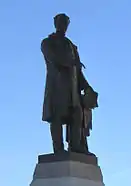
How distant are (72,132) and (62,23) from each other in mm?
2320

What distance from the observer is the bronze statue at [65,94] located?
1209cm

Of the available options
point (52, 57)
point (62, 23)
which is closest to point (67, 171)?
point (52, 57)

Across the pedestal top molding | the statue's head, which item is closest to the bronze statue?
the statue's head

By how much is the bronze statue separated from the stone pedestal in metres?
0.26

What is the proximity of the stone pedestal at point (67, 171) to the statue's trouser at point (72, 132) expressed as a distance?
29 centimetres

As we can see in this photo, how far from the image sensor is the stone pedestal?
37.5 ft

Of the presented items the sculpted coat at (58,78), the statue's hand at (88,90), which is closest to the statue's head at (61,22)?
the sculpted coat at (58,78)

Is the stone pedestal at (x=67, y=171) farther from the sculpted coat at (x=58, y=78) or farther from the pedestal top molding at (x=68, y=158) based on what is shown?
the sculpted coat at (x=58, y=78)

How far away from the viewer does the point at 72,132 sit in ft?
39.9

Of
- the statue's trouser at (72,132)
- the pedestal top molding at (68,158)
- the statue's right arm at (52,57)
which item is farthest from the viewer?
the statue's right arm at (52,57)

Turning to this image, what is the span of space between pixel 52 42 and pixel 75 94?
1.20 m

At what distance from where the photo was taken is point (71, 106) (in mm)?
12242

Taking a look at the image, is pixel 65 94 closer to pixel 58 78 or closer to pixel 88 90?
pixel 58 78

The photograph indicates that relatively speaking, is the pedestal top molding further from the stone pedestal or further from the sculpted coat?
the sculpted coat
